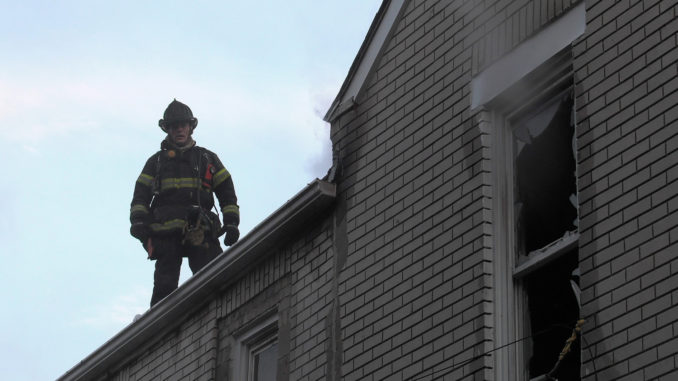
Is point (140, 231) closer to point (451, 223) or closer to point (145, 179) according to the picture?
point (145, 179)

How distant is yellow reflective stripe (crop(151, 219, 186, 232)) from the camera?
15.4m

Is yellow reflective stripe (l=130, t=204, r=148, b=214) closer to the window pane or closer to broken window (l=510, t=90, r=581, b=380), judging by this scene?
the window pane

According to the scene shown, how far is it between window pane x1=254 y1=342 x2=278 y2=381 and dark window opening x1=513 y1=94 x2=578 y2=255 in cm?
321

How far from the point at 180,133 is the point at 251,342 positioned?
5.20 m

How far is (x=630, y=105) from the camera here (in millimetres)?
7449

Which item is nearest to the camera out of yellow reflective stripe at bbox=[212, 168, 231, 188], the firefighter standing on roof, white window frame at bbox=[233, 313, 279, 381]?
white window frame at bbox=[233, 313, 279, 381]

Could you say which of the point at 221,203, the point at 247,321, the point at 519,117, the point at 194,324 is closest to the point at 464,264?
the point at 519,117

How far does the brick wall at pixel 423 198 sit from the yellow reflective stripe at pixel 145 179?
19.2 feet

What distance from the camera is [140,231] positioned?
50.6 feet

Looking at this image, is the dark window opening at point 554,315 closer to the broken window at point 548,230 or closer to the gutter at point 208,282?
the broken window at point 548,230

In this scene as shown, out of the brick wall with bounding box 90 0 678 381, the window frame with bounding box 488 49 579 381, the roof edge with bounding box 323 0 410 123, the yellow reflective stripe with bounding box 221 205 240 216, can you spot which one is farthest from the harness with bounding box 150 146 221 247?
the window frame with bounding box 488 49 579 381

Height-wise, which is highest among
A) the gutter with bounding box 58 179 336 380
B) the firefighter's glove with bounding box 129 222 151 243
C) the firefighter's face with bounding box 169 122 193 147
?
the firefighter's face with bounding box 169 122 193 147

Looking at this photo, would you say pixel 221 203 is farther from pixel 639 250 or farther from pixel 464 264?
pixel 639 250

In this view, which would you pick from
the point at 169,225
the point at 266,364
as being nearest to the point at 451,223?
the point at 266,364
